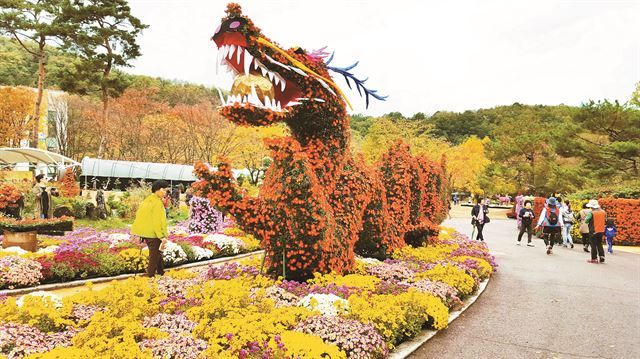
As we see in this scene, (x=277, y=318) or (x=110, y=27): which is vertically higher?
(x=110, y=27)

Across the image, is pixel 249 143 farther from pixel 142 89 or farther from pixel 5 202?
pixel 5 202

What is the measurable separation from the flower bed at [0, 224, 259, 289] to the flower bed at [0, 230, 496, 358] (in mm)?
2186

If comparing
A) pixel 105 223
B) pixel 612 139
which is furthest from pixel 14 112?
pixel 612 139

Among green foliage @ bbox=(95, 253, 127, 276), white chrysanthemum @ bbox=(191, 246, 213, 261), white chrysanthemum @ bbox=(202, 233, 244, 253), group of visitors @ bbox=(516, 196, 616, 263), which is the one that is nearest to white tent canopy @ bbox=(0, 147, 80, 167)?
white chrysanthemum @ bbox=(202, 233, 244, 253)

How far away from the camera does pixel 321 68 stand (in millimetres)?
6961

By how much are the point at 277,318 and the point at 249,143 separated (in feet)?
98.8

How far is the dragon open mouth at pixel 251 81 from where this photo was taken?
5918mm

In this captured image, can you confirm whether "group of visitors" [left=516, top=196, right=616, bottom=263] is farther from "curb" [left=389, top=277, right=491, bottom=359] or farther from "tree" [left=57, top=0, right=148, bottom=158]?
"tree" [left=57, top=0, right=148, bottom=158]

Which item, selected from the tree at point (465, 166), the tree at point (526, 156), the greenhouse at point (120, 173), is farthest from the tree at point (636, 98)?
the greenhouse at point (120, 173)

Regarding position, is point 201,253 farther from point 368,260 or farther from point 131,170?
point 131,170

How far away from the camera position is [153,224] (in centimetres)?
720

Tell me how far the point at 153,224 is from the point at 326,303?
3.27 meters

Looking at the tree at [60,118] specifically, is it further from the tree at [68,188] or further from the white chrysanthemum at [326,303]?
the white chrysanthemum at [326,303]

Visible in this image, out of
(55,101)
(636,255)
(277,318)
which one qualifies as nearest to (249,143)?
(55,101)
